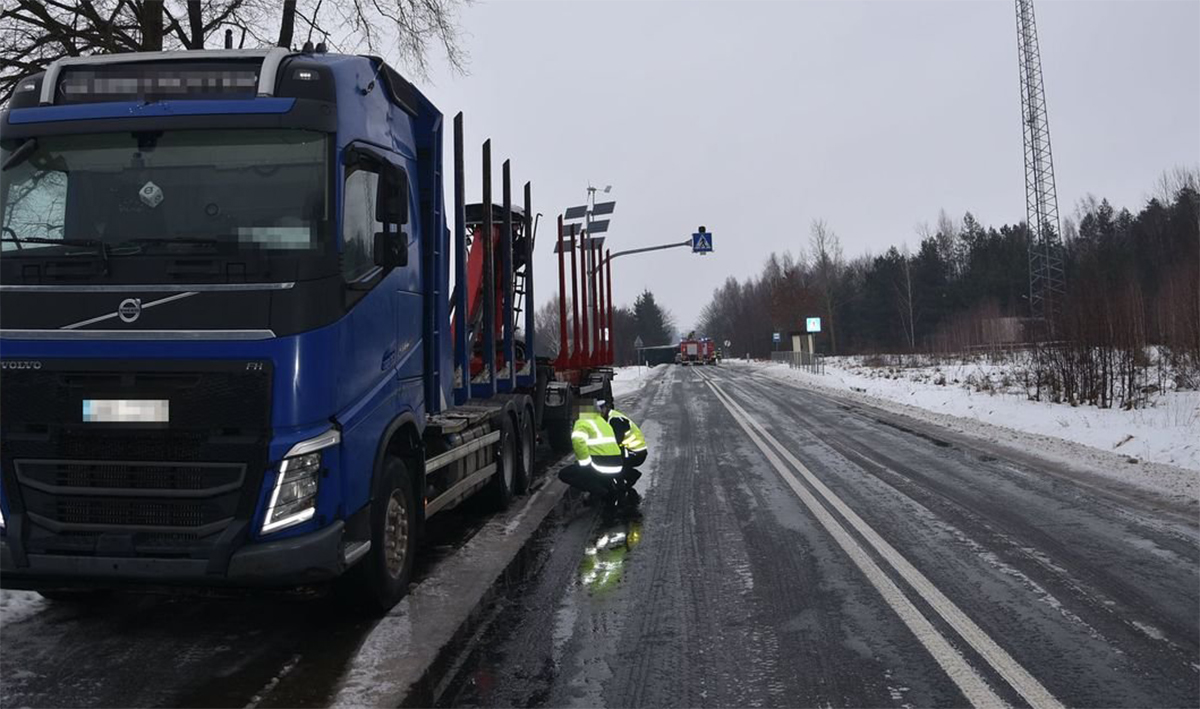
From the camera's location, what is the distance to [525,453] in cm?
947

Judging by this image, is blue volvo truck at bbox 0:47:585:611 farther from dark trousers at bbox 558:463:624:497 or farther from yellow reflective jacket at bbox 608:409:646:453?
yellow reflective jacket at bbox 608:409:646:453

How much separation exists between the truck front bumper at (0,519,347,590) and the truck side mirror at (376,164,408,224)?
1.84 metres

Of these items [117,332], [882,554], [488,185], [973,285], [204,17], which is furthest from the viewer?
[973,285]

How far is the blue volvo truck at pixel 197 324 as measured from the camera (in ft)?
13.4

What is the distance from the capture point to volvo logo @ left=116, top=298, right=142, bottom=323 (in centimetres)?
411

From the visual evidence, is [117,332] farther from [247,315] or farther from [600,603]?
[600,603]

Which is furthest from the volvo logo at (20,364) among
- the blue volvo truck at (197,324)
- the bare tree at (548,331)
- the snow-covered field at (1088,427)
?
the snow-covered field at (1088,427)

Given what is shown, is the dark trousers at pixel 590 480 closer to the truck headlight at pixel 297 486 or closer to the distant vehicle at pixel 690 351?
the truck headlight at pixel 297 486

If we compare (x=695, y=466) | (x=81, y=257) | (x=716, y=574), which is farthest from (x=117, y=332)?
(x=695, y=466)

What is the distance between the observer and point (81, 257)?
421 centimetres

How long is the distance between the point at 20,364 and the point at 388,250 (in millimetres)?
1955

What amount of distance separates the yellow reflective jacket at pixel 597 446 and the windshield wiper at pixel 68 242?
5233mm

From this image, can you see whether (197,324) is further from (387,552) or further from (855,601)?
(855,601)

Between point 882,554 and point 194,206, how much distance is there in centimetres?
527
